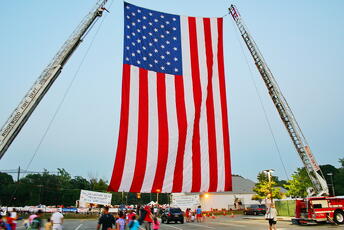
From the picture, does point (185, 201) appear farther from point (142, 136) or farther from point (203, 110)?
point (142, 136)

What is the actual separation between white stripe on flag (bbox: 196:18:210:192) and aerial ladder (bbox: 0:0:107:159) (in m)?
11.1

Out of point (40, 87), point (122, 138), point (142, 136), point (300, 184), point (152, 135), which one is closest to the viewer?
point (122, 138)

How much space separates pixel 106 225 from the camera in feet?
30.4

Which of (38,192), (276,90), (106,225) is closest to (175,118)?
(106,225)

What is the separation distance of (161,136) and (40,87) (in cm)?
1171

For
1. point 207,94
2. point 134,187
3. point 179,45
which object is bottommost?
point 134,187

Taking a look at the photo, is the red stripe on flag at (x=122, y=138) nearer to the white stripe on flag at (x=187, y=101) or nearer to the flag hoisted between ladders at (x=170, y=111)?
the flag hoisted between ladders at (x=170, y=111)

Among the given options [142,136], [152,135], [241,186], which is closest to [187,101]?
[152,135]

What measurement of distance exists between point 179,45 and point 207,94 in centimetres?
155

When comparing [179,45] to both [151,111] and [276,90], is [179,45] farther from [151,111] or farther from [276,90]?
[276,90]

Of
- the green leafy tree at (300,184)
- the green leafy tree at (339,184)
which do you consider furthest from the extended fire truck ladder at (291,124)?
the green leafy tree at (339,184)

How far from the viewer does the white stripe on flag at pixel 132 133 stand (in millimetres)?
7211

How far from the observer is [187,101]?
8328 mm

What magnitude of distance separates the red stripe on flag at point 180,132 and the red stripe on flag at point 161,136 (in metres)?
0.32
